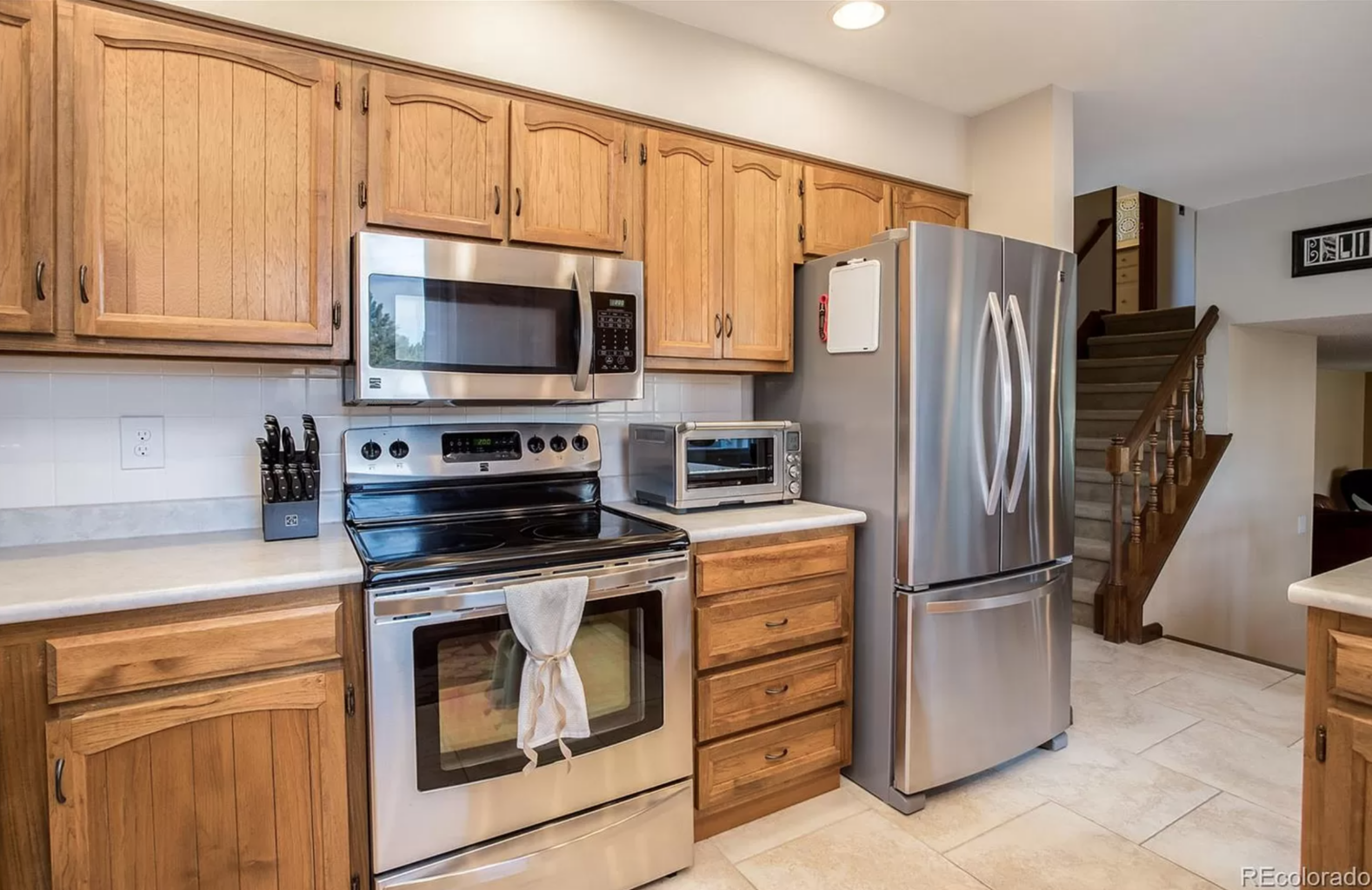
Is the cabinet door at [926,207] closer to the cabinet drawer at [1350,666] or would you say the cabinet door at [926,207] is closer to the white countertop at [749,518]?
the white countertop at [749,518]

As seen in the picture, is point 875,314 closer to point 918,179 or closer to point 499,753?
point 918,179

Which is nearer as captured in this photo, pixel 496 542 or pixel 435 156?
pixel 496 542

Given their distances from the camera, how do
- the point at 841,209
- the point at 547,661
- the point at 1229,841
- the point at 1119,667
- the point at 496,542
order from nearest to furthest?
the point at 547,661, the point at 496,542, the point at 1229,841, the point at 841,209, the point at 1119,667

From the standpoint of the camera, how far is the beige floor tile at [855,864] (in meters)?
1.85

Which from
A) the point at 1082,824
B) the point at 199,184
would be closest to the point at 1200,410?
the point at 1082,824

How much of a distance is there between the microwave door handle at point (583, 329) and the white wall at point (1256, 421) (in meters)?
3.57

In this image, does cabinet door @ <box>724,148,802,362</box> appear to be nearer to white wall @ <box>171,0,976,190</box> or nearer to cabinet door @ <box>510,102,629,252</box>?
white wall @ <box>171,0,976,190</box>

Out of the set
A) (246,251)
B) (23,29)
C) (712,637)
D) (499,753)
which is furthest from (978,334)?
(23,29)

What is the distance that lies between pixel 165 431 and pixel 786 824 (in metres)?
2.13

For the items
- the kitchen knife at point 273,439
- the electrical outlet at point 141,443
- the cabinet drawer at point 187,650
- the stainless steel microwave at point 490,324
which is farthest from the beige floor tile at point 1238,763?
the electrical outlet at point 141,443

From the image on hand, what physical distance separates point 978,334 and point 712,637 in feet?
4.16

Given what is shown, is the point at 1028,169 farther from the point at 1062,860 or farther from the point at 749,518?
the point at 1062,860

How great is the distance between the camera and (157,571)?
151 centimetres

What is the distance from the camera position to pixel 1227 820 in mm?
2131
